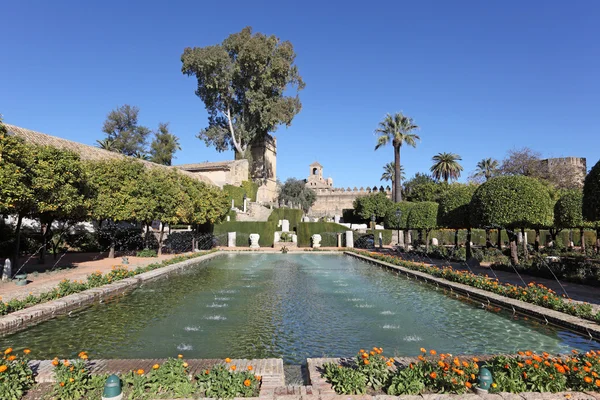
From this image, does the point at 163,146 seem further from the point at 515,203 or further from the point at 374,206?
the point at 515,203

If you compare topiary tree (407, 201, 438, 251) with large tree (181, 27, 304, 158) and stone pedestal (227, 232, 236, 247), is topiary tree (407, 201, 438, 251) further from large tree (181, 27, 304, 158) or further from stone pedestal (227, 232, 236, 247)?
large tree (181, 27, 304, 158)

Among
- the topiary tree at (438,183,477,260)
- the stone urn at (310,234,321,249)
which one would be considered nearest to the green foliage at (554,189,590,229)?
the topiary tree at (438,183,477,260)

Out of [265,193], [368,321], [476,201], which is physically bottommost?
[368,321]

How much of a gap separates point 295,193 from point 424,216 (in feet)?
132

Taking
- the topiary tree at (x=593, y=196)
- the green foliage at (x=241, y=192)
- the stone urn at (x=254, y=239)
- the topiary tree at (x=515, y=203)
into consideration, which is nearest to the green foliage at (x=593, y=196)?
the topiary tree at (x=593, y=196)

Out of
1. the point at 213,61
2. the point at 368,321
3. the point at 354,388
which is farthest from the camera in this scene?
the point at 213,61

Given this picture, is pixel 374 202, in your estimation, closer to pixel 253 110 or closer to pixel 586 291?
pixel 253 110

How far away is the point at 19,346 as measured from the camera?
5062 millimetres

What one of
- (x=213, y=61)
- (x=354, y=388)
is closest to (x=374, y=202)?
(x=213, y=61)

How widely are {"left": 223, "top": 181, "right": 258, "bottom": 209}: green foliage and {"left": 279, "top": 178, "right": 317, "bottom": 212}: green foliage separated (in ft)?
42.2

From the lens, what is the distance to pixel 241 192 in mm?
43344

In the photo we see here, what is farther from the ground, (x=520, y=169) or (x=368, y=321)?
(x=520, y=169)

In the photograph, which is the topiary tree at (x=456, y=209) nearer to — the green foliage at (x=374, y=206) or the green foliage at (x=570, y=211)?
the green foliage at (x=570, y=211)

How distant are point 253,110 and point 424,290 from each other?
3575cm
